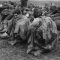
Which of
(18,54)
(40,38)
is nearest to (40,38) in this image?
(40,38)

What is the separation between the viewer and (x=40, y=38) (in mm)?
3309

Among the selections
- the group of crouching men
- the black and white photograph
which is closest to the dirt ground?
the black and white photograph

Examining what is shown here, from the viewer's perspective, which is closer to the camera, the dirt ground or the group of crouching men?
the dirt ground

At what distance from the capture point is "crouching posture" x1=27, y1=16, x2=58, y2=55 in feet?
10.9

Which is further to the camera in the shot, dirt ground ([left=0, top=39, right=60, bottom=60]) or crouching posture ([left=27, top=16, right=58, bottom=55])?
crouching posture ([left=27, top=16, right=58, bottom=55])

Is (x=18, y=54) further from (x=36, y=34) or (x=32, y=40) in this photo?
(x=36, y=34)

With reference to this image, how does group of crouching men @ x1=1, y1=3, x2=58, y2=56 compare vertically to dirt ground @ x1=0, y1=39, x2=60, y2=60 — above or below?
above

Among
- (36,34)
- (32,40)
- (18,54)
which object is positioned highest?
(36,34)

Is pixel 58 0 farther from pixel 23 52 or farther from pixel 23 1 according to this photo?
pixel 23 52

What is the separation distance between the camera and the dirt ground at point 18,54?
10.5ft

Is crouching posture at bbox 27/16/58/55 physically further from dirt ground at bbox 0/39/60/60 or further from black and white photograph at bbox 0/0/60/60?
dirt ground at bbox 0/39/60/60

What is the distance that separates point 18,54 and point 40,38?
590 mm

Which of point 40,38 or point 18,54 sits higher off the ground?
point 40,38

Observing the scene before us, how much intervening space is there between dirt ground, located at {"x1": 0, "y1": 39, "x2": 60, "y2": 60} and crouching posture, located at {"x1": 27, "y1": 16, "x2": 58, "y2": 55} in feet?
0.44
